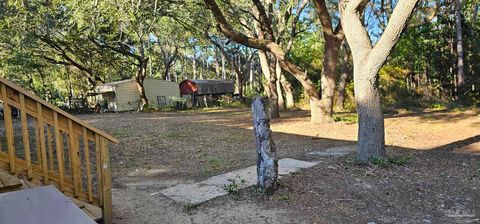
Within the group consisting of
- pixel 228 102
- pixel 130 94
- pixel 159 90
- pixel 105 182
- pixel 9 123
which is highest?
pixel 159 90

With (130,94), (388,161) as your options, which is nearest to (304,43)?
(130,94)

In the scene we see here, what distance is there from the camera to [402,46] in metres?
20.1

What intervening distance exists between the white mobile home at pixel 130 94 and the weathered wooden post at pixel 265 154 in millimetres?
23524

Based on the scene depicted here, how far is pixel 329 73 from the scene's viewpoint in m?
12.2

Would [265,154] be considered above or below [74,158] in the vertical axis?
below

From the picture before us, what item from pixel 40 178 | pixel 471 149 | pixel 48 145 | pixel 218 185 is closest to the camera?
pixel 40 178

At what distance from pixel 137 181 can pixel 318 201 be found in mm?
2987

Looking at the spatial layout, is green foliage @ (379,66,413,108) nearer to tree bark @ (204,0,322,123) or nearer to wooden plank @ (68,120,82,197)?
tree bark @ (204,0,322,123)

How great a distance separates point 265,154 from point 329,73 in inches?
324

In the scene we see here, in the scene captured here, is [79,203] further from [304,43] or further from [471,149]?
[304,43]

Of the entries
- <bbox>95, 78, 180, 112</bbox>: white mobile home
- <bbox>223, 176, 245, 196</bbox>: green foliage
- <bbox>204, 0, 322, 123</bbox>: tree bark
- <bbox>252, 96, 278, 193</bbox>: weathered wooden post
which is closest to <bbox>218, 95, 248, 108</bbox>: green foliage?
<bbox>95, 78, 180, 112</bbox>: white mobile home

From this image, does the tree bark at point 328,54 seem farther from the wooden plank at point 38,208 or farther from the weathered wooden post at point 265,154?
the wooden plank at point 38,208

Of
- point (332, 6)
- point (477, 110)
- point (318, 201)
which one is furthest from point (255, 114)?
point (332, 6)

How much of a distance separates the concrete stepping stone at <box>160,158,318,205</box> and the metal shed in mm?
25016
